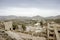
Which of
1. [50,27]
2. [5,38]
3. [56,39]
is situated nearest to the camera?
[56,39]

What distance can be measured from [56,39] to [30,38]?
1.32 metres

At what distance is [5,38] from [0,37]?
0.32 m

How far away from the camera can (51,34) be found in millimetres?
5668

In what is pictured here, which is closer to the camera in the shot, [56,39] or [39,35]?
[56,39]

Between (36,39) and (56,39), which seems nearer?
(56,39)

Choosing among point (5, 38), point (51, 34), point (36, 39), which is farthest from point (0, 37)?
point (51, 34)

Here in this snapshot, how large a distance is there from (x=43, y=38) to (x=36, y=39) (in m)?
0.38

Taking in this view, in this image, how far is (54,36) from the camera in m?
5.44

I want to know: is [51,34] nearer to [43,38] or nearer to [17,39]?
[43,38]

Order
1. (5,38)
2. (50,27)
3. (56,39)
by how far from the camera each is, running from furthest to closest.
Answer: (50,27), (5,38), (56,39)

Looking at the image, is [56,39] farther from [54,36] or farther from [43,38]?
[43,38]

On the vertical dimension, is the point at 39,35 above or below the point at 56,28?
below

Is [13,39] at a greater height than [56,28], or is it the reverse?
[56,28]

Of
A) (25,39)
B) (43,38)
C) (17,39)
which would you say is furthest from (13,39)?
(43,38)
